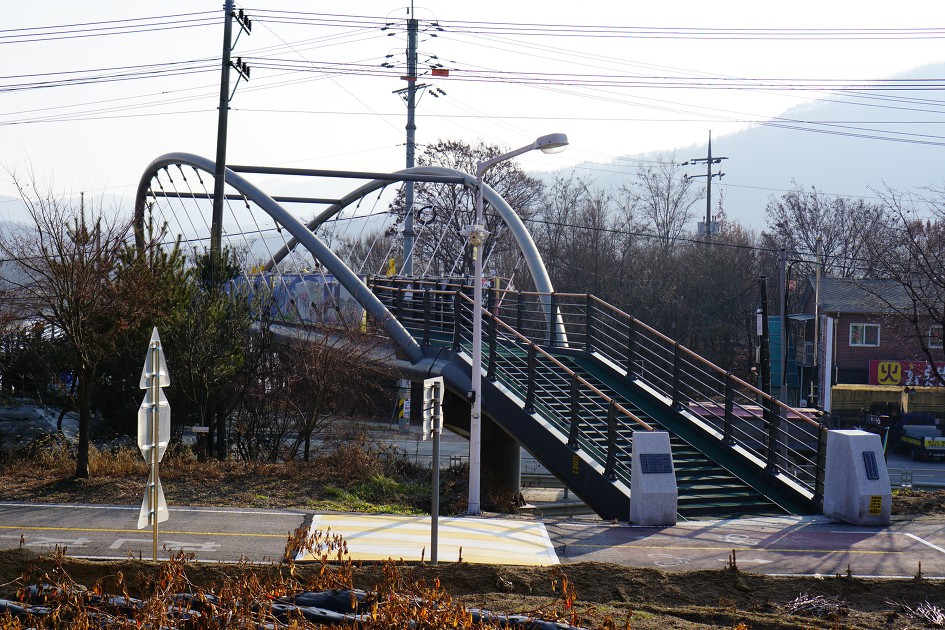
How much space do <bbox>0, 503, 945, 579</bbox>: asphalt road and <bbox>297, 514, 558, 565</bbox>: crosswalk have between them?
0.23 meters

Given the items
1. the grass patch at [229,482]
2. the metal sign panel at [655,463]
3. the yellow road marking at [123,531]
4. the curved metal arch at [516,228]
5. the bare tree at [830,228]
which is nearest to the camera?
the yellow road marking at [123,531]

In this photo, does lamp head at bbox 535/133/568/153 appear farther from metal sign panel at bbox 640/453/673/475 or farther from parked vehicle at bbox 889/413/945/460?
parked vehicle at bbox 889/413/945/460

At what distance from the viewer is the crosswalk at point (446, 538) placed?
10703mm

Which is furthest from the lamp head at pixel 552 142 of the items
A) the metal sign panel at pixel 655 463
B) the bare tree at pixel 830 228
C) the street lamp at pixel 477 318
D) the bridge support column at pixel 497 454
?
the bare tree at pixel 830 228

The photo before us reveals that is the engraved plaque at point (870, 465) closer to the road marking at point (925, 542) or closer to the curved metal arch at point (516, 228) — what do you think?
the road marking at point (925, 542)

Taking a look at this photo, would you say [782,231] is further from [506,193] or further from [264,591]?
[264,591]

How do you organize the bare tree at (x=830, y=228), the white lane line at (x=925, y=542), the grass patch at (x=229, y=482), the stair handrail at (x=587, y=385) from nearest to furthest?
the white lane line at (x=925, y=542)
the grass patch at (x=229, y=482)
the stair handrail at (x=587, y=385)
the bare tree at (x=830, y=228)

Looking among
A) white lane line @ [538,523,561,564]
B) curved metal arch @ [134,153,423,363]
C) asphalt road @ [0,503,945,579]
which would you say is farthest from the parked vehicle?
white lane line @ [538,523,561,564]

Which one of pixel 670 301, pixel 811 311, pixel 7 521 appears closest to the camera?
pixel 7 521

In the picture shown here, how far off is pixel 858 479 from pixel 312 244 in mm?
15352

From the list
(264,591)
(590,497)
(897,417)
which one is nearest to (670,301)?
(897,417)

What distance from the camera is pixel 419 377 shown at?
20609 millimetres

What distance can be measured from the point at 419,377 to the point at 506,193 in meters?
34.8

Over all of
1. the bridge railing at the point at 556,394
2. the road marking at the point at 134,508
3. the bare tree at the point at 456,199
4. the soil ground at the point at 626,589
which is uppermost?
the bare tree at the point at 456,199
